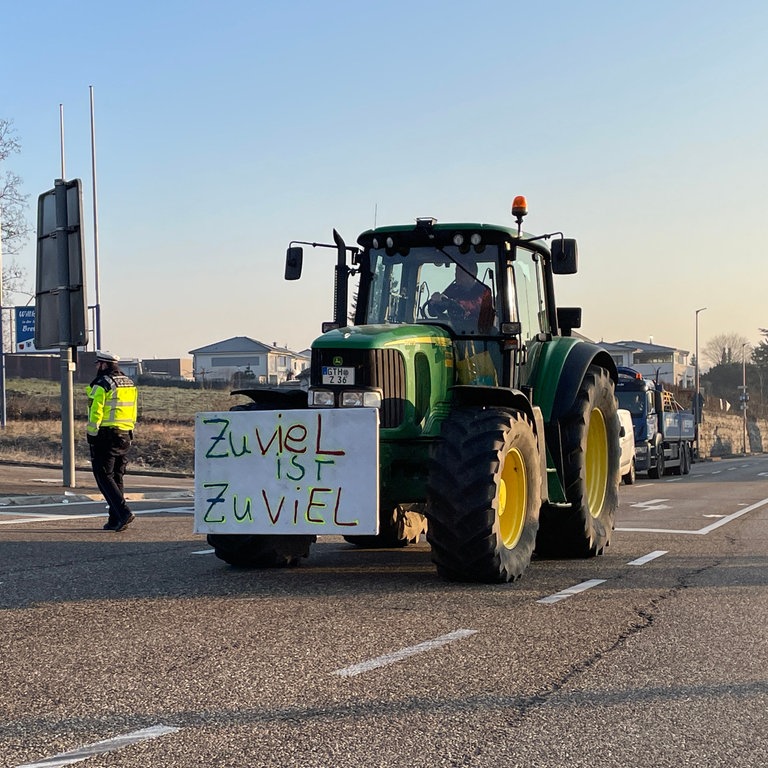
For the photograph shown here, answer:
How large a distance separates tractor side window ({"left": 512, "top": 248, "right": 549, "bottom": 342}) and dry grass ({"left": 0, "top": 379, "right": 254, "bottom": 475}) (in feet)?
50.1

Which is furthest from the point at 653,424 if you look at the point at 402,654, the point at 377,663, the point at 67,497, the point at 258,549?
the point at 377,663

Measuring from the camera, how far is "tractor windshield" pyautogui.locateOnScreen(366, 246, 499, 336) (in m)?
9.20

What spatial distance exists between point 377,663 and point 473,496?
2.34 m

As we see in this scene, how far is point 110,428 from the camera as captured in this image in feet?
38.9

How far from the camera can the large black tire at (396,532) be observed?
1036 cm

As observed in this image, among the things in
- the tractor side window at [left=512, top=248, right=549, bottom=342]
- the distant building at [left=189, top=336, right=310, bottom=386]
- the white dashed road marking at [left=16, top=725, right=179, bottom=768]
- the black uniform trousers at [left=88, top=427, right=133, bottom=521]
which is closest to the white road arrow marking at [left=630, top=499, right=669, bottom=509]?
the tractor side window at [left=512, top=248, right=549, bottom=342]

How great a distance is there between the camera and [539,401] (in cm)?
956

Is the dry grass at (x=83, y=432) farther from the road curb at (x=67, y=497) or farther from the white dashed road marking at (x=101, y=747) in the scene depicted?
the white dashed road marking at (x=101, y=747)

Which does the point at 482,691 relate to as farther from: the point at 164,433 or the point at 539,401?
the point at 164,433

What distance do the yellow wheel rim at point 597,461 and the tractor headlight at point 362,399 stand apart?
3.27m

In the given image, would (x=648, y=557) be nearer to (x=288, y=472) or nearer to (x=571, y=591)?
(x=571, y=591)

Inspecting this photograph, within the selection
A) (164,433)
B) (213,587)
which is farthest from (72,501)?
(164,433)

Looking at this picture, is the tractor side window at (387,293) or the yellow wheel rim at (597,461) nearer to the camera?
the tractor side window at (387,293)

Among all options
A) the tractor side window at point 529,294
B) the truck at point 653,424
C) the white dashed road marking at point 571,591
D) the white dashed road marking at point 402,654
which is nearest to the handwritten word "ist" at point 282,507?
the white dashed road marking at point 571,591
